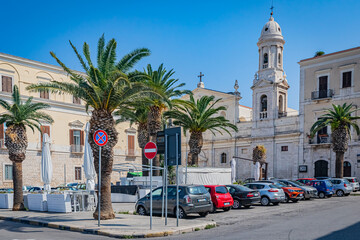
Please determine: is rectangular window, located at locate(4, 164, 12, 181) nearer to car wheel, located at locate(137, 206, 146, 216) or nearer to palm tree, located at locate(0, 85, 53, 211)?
palm tree, located at locate(0, 85, 53, 211)

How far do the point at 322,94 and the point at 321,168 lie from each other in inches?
317

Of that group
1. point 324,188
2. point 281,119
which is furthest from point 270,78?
point 324,188

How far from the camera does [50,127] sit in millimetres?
39125

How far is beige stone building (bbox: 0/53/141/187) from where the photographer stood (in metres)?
36.4

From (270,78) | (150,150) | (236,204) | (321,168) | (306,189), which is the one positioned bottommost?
(321,168)

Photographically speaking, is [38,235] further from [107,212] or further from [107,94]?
[107,94]

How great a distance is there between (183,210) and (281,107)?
3423 cm

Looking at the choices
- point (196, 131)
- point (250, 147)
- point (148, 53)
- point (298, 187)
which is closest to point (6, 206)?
point (148, 53)

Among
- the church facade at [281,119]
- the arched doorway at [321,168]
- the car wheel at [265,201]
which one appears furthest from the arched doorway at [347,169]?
the car wheel at [265,201]

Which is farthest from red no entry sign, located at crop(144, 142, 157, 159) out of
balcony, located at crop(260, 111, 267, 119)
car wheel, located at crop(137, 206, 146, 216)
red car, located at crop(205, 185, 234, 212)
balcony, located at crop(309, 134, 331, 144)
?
balcony, located at crop(260, 111, 267, 119)

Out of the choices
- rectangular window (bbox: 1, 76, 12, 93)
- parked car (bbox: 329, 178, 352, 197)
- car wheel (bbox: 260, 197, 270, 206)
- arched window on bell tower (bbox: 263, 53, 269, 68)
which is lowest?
parked car (bbox: 329, 178, 352, 197)

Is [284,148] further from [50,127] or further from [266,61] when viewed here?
[50,127]

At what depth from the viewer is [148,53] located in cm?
1677

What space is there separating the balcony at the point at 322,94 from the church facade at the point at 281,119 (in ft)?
0.74
